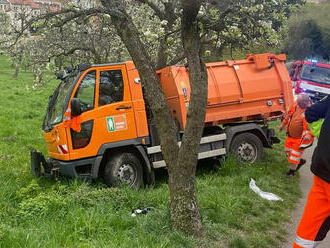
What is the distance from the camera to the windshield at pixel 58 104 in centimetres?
744

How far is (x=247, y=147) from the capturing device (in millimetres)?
9242

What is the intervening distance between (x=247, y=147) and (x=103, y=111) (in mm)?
3626

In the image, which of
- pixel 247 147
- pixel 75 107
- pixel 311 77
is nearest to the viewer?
pixel 75 107

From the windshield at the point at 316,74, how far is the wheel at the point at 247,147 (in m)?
12.5

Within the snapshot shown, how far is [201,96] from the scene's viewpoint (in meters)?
4.68

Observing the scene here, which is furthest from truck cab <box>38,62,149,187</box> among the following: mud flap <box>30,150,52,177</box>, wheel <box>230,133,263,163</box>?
wheel <box>230,133,263,163</box>

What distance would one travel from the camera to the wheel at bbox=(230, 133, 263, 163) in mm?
9086

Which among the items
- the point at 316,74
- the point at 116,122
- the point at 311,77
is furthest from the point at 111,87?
the point at 316,74

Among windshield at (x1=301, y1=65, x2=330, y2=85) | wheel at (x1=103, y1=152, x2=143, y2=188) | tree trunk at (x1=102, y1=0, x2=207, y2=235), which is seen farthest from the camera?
windshield at (x1=301, y1=65, x2=330, y2=85)

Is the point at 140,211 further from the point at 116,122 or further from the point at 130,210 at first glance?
the point at 116,122

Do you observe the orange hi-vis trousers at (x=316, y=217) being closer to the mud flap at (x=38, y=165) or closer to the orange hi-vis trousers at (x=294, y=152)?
the orange hi-vis trousers at (x=294, y=152)

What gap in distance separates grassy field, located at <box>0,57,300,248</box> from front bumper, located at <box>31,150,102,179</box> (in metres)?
0.18

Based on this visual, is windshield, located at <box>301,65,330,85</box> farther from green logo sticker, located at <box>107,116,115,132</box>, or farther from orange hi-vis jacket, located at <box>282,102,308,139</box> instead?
green logo sticker, located at <box>107,116,115,132</box>

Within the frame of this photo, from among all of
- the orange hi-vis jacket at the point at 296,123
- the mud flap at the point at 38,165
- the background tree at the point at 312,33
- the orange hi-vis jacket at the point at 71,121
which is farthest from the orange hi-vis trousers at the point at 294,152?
the background tree at the point at 312,33
